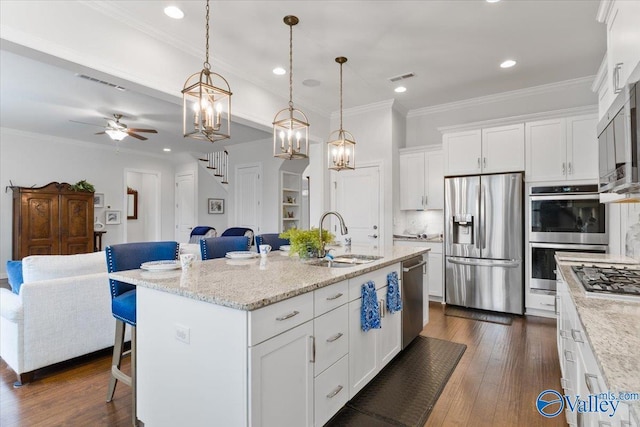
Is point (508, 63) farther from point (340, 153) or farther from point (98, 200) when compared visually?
point (98, 200)

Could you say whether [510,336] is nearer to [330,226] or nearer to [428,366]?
[428,366]

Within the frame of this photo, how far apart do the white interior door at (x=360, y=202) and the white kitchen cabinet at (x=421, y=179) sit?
1.55 feet

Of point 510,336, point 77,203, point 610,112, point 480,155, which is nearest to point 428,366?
point 510,336

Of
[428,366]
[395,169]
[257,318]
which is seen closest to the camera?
[257,318]

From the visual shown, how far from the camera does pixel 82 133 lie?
6.70 metres

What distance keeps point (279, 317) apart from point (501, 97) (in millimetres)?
4976

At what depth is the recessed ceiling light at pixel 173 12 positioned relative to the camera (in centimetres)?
275

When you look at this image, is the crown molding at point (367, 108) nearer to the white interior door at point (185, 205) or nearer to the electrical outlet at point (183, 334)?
the electrical outlet at point (183, 334)

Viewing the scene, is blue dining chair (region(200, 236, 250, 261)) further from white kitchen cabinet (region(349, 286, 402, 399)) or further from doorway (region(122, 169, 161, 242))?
doorway (region(122, 169, 161, 242))

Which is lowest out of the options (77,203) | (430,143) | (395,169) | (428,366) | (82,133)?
(428,366)

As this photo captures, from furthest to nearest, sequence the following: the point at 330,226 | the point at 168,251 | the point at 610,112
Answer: the point at 330,226
the point at 168,251
the point at 610,112

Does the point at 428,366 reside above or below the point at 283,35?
below

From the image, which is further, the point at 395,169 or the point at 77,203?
the point at 77,203

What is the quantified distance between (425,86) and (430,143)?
45.4 inches
